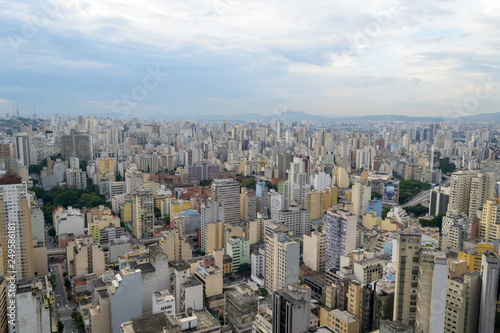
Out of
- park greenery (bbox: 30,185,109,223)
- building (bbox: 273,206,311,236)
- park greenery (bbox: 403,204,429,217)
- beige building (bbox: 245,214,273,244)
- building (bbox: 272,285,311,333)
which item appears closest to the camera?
building (bbox: 272,285,311,333)

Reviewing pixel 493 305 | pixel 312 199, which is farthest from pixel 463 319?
pixel 312 199

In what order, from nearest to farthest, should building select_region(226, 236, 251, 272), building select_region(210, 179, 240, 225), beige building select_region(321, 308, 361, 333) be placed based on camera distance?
beige building select_region(321, 308, 361, 333)
building select_region(226, 236, 251, 272)
building select_region(210, 179, 240, 225)

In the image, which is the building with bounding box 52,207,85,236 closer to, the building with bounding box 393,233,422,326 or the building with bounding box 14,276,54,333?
the building with bounding box 14,276,54,333

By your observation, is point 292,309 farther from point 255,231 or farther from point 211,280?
point 255,231

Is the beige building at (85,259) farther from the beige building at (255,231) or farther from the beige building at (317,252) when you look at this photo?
the beige building at (317,252)

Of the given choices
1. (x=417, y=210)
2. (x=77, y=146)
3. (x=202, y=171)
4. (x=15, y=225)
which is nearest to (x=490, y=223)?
(x=417, y=210)

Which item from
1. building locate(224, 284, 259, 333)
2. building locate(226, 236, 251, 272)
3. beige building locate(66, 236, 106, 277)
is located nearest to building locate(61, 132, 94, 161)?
beige building locate(66, 236, 106, 277)

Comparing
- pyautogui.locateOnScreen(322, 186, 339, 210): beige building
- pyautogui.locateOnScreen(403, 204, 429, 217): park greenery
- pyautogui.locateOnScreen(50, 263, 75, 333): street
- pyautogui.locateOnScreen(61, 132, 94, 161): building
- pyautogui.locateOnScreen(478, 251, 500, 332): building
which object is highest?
pyautogui.locateOnScreen(61, 132, 94, 161): building
